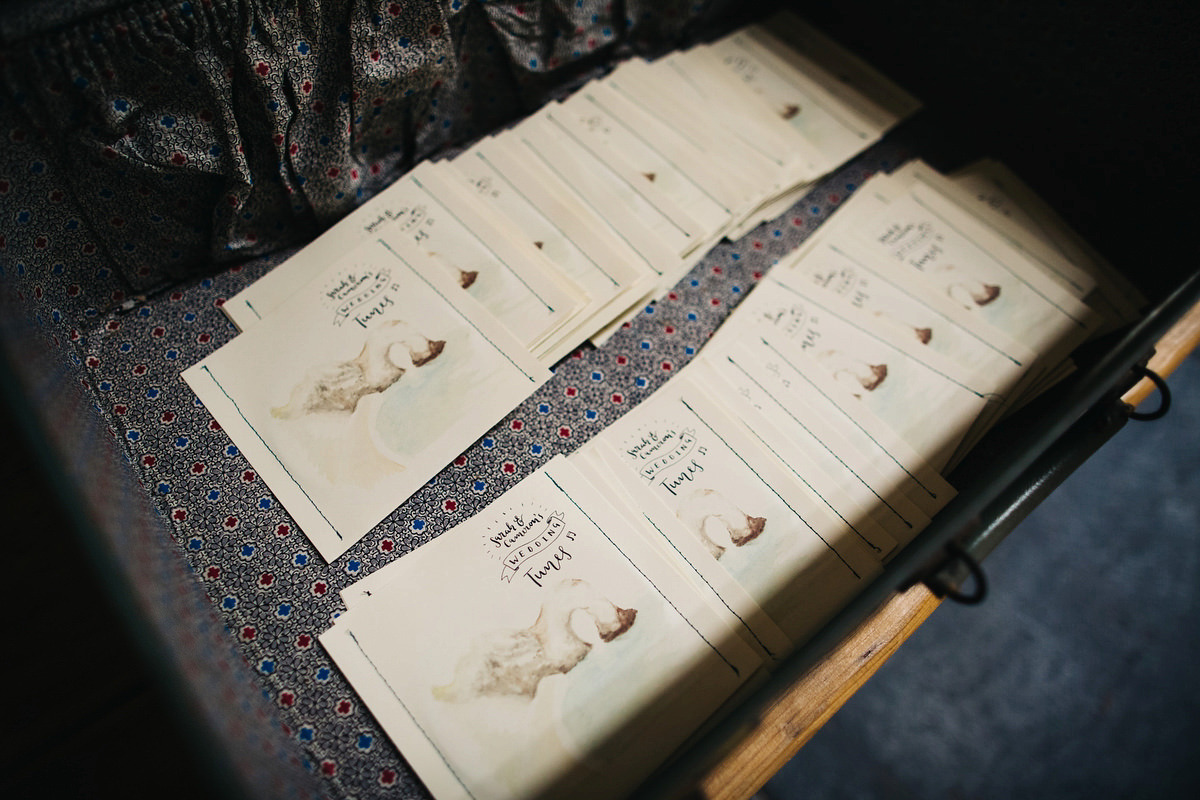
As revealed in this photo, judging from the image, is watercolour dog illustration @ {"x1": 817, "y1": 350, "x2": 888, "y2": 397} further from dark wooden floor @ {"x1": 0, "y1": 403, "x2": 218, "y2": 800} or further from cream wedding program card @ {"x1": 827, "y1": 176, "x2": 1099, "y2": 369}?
dark wooden floor @ {"x1": 0, "y1": 403, "x2": 218, "y2": 800}

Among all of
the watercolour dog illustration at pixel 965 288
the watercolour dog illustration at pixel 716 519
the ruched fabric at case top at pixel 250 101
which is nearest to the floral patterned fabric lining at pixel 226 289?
the ruched fabric at case top at pixel 250 101

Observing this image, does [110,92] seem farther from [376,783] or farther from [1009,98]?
[1009,98]

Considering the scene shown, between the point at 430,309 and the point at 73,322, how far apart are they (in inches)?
14.6

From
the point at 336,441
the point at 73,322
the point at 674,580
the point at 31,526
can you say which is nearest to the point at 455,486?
the point at 336,441

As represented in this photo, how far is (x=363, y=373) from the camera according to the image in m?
0.71

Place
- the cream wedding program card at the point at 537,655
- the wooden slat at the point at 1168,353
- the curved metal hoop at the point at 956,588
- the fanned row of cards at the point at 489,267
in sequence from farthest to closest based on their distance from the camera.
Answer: the wooden slat at the point at 1168,353, the fanned row of cards at the point at 489,267, the cream wedding program card at the point at 537,655, the curved metal hoop at the point at 956,588

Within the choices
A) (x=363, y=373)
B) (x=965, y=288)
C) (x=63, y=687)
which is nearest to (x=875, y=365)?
(x=965, y=288)

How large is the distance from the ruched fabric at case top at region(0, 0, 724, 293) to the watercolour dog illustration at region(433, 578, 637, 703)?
516 millimetres

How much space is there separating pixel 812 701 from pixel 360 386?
1.76 feet

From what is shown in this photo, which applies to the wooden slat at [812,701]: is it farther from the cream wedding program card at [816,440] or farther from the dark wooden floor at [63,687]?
the dark wooden floor at [63,687]

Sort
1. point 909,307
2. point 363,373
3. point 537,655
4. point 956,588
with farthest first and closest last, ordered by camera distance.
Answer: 1. point 909,307
2. point 363,373
3. point 537,655
4. point 956,588

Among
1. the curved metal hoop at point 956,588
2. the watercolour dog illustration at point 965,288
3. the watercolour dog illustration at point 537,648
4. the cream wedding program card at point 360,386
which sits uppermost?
the cream wedding program card at point 360,386

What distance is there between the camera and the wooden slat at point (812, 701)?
57cm

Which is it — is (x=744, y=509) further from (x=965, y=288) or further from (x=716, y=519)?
(x=965, y=288)
